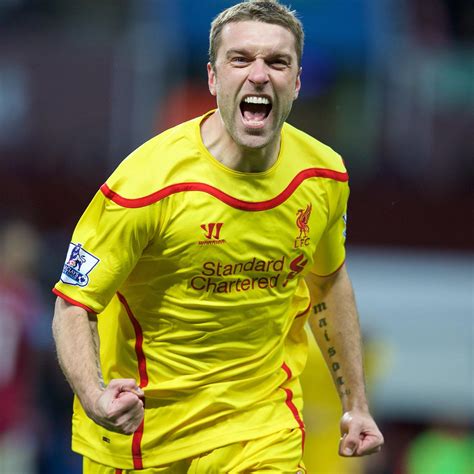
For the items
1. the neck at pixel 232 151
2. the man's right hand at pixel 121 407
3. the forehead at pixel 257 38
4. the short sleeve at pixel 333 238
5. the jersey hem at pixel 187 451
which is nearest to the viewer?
the man's right hand at pixel 121 407

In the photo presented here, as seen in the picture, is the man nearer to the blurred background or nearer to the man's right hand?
the man's right hand

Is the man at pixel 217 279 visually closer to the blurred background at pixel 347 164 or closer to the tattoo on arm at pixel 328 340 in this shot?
the tattoo on arm at pixel 328 340

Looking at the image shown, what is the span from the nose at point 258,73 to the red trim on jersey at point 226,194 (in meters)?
0.40

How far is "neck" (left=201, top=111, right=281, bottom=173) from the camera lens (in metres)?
4.75

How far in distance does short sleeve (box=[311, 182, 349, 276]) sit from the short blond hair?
0.57 meters

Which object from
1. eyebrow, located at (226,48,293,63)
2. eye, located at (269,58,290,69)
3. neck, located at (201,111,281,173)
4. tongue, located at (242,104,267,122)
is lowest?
neck, located at (201,111,281,173)

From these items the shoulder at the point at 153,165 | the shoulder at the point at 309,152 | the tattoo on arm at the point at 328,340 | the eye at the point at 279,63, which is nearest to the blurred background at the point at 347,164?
the tattoo on arm at the point at 328,340

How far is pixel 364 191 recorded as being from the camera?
35.6 ft

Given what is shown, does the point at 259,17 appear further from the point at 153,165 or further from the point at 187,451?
the point at 187,451

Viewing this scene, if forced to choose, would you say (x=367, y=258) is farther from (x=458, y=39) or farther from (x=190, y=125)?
(x=190, y=125)

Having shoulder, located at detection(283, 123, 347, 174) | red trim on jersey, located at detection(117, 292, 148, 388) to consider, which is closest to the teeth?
shoulder, located at detection(283, 123, 347, 174)

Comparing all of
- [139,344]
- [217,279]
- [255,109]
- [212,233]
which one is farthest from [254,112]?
[139,344]

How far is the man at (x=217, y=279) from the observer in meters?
4.60

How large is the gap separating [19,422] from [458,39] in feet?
17.7
